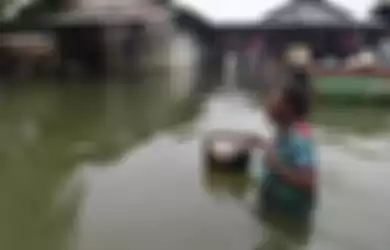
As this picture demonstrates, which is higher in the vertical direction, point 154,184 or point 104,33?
point 104,33

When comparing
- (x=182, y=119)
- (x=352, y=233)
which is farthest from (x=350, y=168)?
(x=182, y=119)

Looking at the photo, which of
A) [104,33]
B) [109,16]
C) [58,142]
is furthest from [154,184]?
[104,33]

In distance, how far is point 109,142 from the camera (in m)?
5.10

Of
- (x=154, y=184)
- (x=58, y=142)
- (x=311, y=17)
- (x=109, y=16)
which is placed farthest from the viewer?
(x=311, y=17)

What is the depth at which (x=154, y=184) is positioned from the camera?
12.4ft

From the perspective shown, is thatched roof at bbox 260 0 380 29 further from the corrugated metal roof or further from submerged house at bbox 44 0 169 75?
submerged house at bbox 44 0 169 75

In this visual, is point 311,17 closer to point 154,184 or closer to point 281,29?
point 281,29

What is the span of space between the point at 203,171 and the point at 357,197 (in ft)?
3.52

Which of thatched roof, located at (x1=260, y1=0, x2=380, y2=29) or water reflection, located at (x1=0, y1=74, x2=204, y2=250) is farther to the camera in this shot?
thatched roof, located at (x1=260, y1=0, x2=380, y2=29)

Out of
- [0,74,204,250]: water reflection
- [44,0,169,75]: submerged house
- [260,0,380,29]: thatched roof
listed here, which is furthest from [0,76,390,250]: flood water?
[260,0,380,29]: thatched roof

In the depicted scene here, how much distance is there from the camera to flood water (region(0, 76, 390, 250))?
111 inches

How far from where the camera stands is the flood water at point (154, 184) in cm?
281

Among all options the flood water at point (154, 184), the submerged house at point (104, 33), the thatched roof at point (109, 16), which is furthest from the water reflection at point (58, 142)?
the submerged house at point (104, 33)

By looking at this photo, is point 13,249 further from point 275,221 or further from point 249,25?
point 249,25
